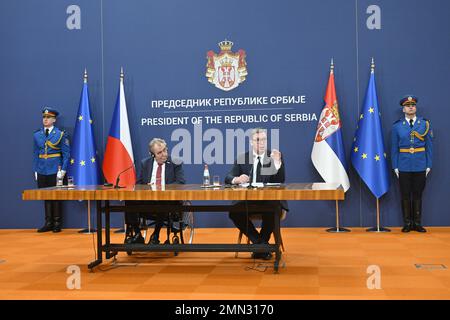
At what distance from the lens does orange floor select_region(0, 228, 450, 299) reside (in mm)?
3518

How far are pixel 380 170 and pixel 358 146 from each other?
41cm

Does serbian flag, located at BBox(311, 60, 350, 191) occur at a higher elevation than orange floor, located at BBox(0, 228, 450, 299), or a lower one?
higher

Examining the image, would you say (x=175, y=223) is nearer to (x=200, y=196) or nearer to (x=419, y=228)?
(x=200, y=196)

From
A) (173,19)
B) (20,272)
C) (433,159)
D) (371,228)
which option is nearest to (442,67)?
(433,159)

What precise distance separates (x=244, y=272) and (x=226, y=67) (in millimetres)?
3728

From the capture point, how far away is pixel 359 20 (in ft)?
22.7

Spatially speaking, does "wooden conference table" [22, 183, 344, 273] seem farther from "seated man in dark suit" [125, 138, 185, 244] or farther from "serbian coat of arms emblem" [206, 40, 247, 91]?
"serbian coat of arms emblem" [206, 40, 247, 91]

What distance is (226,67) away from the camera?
23.7ft

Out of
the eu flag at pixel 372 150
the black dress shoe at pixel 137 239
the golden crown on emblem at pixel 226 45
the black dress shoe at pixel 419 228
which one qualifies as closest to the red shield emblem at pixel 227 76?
the golden crown on emblem at pixel 226 45

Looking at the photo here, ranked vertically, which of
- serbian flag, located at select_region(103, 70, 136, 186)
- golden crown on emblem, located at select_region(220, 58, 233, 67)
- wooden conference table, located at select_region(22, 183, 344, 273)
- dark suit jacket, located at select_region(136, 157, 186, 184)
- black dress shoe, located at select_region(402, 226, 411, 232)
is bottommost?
black dress shoe, located at select_region(402, 226, 411, 232)

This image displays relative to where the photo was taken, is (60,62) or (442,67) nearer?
(442,67)

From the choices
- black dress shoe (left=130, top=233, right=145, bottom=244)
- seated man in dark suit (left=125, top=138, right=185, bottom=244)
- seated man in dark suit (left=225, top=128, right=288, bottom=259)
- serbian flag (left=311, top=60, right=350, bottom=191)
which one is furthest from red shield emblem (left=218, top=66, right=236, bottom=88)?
black dress shoe (left=130, top=233, right=145, bottom=244)

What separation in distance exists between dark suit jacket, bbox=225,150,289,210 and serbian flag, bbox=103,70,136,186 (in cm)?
246

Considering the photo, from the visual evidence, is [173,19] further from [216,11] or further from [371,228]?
[371,228]
